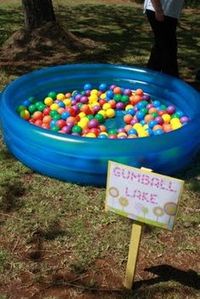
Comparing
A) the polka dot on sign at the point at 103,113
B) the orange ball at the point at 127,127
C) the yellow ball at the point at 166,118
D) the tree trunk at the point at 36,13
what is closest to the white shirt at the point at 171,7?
the polka dot on sign at the point at 103,113

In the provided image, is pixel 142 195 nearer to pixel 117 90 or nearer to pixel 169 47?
pixel 117 90


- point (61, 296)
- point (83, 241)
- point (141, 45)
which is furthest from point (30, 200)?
point (141, 45)

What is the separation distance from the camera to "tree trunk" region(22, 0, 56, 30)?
23.8ft

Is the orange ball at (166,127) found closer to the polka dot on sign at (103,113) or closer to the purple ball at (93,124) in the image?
the polka dot on sign at (103,113)

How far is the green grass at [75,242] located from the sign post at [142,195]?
0.54 meters

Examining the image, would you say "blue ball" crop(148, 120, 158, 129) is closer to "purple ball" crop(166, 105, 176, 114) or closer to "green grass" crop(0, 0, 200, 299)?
"purple ball" crop(166, 105, 176, 114)

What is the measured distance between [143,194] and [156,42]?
11.4 ft

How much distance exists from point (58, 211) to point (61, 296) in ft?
2.95

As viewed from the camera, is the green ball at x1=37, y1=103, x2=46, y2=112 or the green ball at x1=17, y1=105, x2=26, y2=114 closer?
the green ball at x1=17, y1=105, x2=26, y2=114

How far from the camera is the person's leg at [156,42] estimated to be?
5504 millimetres

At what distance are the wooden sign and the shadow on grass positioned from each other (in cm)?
64

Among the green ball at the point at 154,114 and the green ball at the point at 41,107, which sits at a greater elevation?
the green ball at the point at 154,114

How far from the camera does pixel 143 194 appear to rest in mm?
2674

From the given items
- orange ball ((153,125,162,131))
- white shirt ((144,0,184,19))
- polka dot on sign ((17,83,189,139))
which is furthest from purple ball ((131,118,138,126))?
white shirt ((144,0,184,19))
